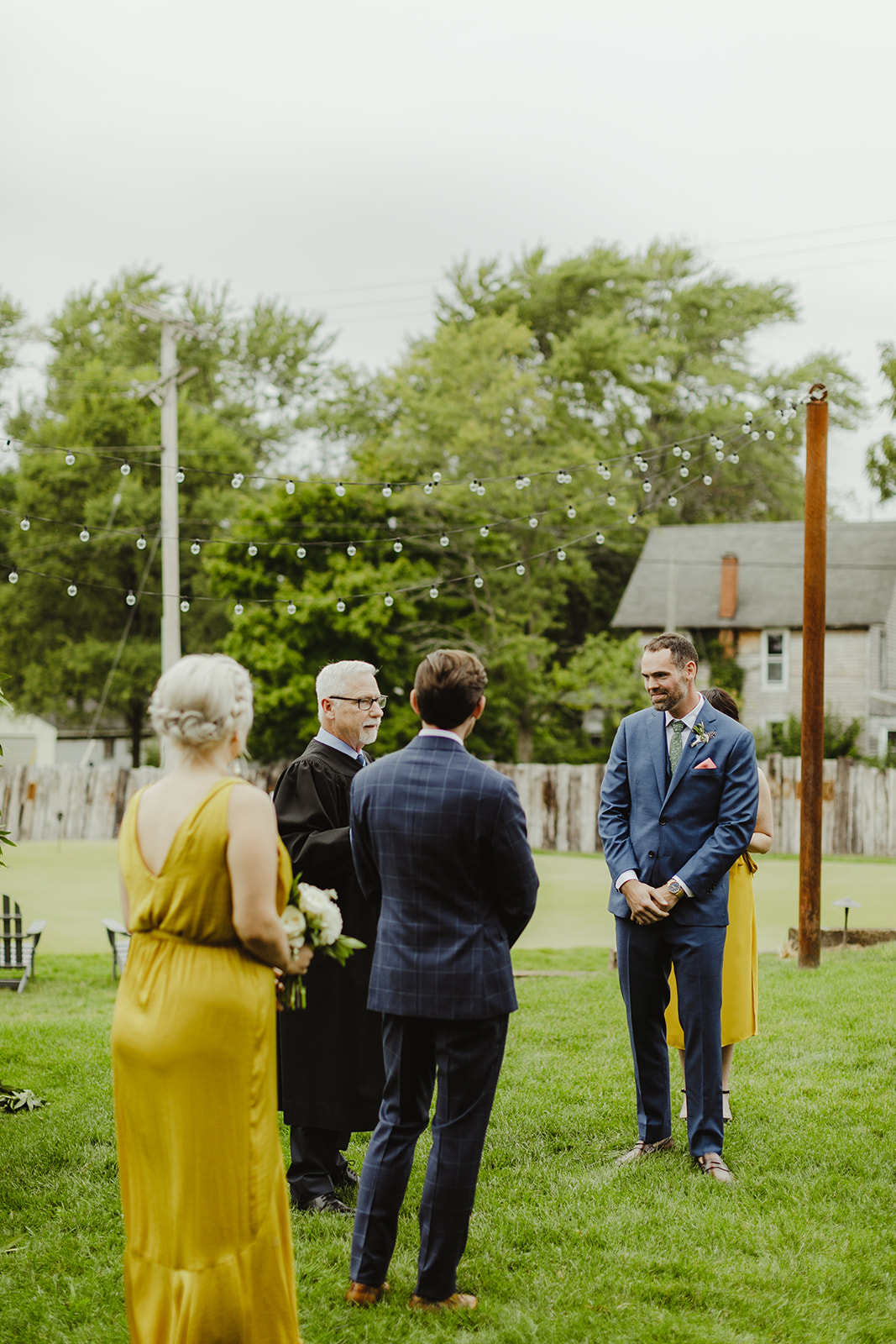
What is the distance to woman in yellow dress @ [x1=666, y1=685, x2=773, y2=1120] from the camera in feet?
17.0

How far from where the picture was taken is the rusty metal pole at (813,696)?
9.38m

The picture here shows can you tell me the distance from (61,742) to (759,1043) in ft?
157

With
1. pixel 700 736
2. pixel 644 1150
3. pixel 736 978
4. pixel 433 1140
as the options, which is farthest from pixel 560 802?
pixel 433 1140

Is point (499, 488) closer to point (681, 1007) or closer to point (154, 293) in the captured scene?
point (154, 293)

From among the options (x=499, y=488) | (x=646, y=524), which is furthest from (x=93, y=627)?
(x=646, y=524)

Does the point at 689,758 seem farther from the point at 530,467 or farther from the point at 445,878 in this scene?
the point at 530,467

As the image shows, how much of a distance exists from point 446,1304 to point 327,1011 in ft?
3.70

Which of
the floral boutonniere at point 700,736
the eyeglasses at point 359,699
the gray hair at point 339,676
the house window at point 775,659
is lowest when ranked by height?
the floral boutonniere at point 700,736

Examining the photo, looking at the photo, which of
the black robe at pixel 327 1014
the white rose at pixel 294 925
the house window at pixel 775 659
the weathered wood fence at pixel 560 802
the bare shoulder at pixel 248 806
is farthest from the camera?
the house window at pixel 775 659

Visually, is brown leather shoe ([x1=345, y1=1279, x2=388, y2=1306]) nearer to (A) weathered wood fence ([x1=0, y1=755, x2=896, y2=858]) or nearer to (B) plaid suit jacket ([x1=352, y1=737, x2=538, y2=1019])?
(B) plaid suit jacket ([x1=352, y1=737, x2=538, y2=1019])

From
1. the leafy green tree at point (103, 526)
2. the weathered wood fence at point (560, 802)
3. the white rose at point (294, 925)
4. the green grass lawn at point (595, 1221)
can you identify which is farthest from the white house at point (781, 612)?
the white rose at point (294, 925)

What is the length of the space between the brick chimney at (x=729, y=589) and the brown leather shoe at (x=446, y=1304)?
31.8 metres

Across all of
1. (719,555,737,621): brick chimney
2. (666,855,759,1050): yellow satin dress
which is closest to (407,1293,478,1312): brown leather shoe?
(666,855,759,1050): yellow satin dress

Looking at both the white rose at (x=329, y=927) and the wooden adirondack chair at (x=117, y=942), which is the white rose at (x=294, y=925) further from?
the wooden adirondack chair at (x=117, y=942)
